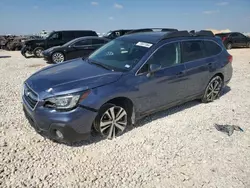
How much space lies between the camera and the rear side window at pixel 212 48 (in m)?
5.05

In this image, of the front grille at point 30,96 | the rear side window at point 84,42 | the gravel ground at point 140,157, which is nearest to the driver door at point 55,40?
the rear side window at point 84,42

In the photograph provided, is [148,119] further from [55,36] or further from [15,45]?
[15,45]

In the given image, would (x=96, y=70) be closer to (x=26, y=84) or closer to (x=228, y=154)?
(x=26, y=84)

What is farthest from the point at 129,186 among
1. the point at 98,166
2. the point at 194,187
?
the point at 194,187

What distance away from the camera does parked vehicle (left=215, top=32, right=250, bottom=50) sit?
65.3ft

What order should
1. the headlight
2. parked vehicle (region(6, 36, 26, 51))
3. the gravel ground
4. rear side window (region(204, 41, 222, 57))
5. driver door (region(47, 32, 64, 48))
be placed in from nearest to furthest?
the gravel ground → the headlight → rear side window (region(204, 41, 222, 57)) → driver door (region(47, 32, 64, 48)) → parked vehicle (region(6, 36, 26, 51))

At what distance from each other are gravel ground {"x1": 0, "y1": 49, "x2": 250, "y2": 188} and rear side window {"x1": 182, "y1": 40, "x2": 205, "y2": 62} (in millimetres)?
1251

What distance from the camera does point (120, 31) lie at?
16953 mm

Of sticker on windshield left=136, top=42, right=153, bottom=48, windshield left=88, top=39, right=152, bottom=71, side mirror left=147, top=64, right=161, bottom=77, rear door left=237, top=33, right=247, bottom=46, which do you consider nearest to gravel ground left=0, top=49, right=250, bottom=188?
side mirror left=147, top=64, right=161, bottom=77

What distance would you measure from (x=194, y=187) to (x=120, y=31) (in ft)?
51.1

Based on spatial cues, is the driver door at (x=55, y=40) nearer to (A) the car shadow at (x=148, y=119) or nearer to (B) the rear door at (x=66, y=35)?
(B) the rear door at (x=66, y=35)

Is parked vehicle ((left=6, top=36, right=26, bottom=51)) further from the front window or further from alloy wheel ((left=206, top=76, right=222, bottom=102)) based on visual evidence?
alloy wheel ((left=206, top=76, right=222, bottom=102))

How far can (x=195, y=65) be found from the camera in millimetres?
4582

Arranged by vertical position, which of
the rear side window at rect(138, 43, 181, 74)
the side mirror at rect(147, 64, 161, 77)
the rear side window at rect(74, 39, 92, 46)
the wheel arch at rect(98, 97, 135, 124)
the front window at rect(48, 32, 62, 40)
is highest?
the front window at rect(48, 32, 62, 40)
